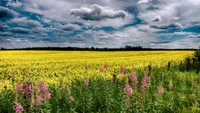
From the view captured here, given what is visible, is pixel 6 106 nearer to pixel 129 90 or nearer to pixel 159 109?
pixel 129 90

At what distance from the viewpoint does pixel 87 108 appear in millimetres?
5977

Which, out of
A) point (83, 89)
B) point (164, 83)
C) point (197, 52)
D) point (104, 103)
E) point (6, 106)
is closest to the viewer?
point (6, 106)

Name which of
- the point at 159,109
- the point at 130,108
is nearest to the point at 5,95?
the point at 130,108

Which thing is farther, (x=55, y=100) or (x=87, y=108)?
(x=55, y=100)

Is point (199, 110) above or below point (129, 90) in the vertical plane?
below

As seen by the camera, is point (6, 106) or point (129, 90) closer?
point (129, 90)

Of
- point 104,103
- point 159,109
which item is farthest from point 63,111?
point 159,109

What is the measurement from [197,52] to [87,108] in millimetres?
16375

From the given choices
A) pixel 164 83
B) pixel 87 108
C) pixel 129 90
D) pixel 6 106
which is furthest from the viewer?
pixel 164 83

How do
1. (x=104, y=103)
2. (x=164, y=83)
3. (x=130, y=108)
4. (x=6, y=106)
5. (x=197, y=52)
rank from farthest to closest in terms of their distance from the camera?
(x=197, y=52), (x=164, y=83), (x=104, y=103), (x=6, y=106), (x=130, y=108)

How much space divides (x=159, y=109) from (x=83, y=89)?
2.79m

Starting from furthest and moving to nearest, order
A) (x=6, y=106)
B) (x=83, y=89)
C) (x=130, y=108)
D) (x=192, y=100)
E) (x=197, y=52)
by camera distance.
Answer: (x=197, y=52) < (x=83, y=89) < (x=192, y=100) < (x=6, y=106) < (x=130, y=108)

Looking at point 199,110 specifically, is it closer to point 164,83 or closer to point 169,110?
point 169,110

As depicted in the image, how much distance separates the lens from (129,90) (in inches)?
187
